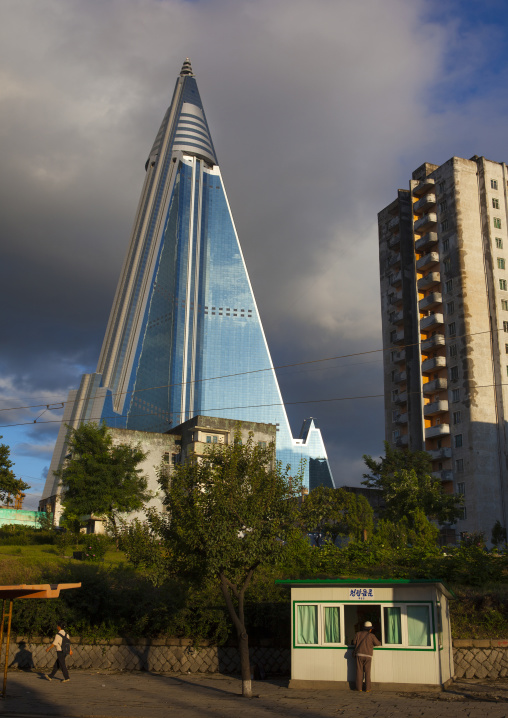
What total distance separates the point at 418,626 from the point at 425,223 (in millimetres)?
77572

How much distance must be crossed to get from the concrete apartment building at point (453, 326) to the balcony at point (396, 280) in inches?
5.4

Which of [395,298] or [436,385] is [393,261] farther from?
[436,385]

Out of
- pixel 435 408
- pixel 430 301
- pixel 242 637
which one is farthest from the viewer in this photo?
pixel 430 301

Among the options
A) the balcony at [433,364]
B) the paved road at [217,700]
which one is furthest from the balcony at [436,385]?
the paved road at [217,700]

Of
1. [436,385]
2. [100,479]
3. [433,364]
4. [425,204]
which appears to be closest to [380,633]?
[100,479]

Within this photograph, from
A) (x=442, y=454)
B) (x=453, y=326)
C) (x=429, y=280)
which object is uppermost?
(x=429, y=280)

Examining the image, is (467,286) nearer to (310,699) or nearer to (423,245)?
(423,245)

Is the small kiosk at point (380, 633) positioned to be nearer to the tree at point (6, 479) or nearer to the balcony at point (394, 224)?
the tree at point (6, 479)

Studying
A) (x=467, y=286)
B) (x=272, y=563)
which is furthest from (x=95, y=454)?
(x=467, y=286)

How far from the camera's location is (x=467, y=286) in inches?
3383

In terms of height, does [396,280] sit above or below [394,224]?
below

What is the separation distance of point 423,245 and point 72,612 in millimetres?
75602

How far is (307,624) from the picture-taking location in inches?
852

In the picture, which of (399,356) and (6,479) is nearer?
(6,479)
